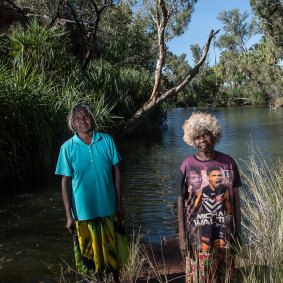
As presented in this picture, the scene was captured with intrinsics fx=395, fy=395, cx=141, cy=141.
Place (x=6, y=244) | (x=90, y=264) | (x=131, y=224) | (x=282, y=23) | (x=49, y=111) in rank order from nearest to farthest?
(x=90, y=264)
(x=6, y=244)
(x=131, y=224)
(x=49, y=111)
(x=282, y=23)

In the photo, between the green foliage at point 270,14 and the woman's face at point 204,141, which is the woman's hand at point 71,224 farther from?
the green foliage at point 270,14

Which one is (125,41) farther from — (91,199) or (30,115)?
(91,199)

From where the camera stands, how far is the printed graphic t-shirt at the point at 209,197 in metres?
2.63

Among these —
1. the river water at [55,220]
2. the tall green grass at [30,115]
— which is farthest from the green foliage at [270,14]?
the tall green grass at [30,115]

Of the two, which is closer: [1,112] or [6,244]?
[6,244]

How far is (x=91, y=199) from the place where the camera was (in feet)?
10.0

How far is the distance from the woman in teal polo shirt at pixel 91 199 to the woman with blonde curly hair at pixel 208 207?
66 cm

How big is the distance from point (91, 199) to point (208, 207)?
3.06 ft

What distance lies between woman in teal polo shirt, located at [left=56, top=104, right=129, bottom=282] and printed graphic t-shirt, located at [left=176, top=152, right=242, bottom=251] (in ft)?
2.20

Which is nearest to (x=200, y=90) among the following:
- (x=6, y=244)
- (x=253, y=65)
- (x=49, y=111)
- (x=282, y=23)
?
(x=253, y=65)

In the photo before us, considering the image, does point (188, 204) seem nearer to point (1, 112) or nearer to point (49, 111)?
point (1, 112)

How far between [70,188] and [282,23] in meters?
28.5

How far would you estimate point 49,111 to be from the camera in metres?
8.59

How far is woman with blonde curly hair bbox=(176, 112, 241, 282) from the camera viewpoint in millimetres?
2637
